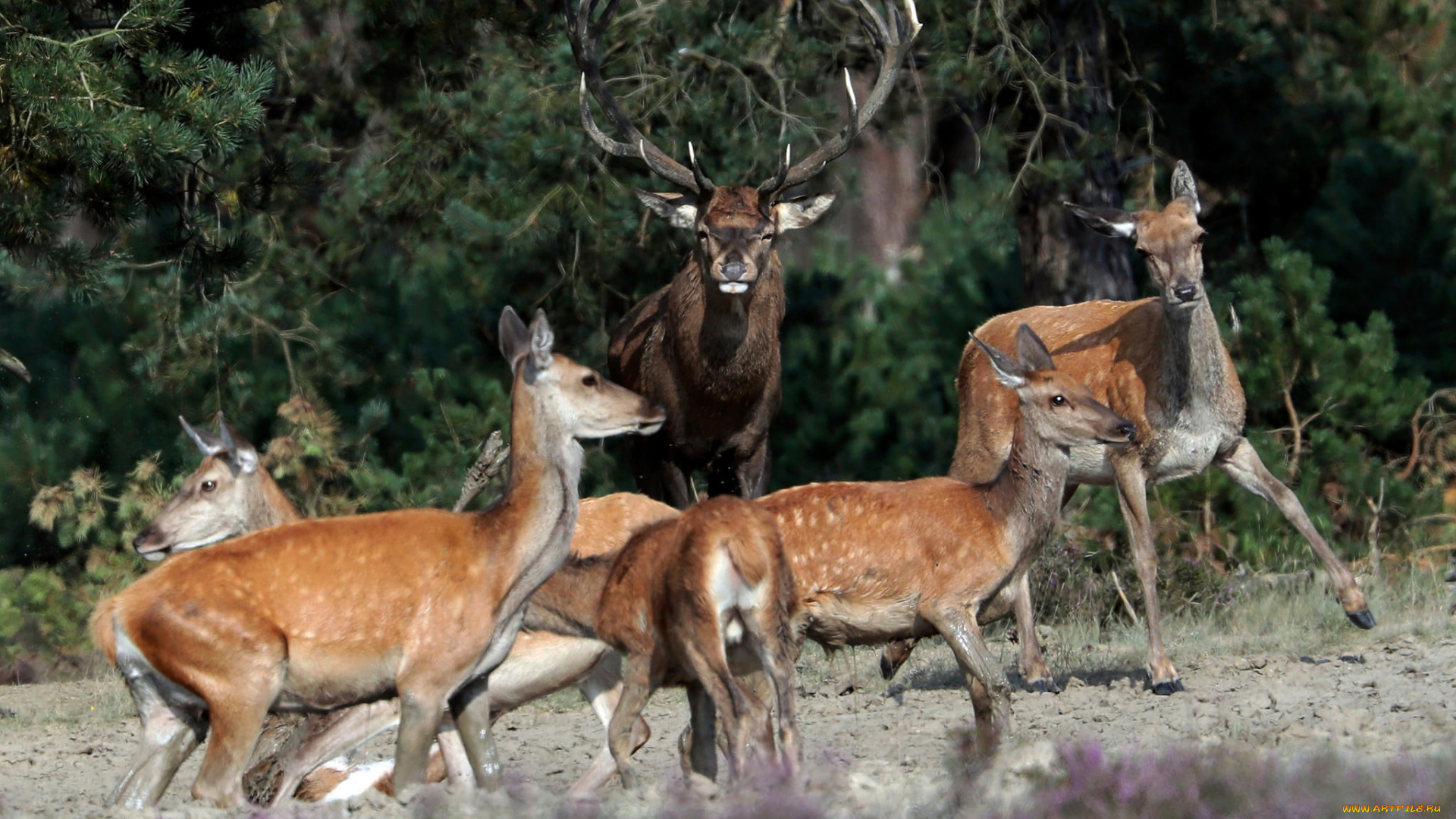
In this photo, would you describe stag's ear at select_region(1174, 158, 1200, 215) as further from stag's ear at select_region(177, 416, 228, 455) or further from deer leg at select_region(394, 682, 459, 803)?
deer leg at select_region(394, 682, 459, 803)

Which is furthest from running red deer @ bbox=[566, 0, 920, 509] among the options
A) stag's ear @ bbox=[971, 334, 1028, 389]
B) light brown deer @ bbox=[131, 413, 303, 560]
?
light brown deer @ bbox=[131, 413, 303, 560]

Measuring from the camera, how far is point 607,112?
11648 millimetres

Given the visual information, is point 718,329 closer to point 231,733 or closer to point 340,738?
point 340,738

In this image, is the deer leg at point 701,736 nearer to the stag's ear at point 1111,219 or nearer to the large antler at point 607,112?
the stag's ear at point 1111,219

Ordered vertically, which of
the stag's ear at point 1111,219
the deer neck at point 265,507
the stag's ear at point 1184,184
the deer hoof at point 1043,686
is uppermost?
the stag's ear at point 1184,184

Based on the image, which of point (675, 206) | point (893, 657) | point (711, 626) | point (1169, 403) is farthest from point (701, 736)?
point (675, 206)

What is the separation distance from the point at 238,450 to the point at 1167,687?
437 centimetres

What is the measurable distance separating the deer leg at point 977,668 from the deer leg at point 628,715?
4.28ft

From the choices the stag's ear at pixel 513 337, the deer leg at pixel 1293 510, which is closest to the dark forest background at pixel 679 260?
the deer leg at pixel 1293 510

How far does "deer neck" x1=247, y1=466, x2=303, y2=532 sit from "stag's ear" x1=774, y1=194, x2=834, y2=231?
4028mm

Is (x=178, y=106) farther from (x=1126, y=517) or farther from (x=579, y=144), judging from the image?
(x=1126, y=517)

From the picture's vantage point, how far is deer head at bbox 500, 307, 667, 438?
6738mm

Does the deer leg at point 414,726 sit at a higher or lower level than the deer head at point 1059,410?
lower

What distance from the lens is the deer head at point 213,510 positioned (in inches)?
312
